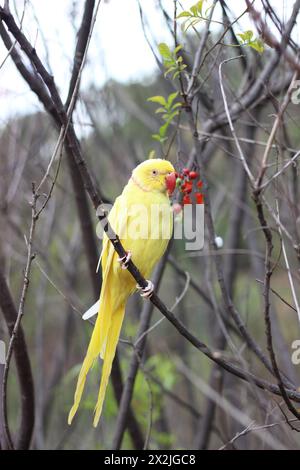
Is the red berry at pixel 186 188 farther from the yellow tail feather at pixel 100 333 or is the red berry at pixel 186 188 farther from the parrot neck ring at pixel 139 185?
the yellow tail feather at pixel 100 333

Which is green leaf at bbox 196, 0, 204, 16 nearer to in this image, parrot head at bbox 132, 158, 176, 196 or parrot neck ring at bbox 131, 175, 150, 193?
parrot head at bbox 132, 158, 176, 196

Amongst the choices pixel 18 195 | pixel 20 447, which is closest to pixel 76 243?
pixel 18 195

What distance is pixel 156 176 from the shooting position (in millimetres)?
2848

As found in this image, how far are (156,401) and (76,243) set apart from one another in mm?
2103

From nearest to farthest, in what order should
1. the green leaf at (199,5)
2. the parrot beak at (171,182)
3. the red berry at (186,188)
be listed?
the green leaf at (199,5) < the red berry at (186,188) < the parrot beak at (171,182)

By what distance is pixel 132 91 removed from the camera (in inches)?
253

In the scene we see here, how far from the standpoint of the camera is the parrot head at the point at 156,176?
2.81 meters

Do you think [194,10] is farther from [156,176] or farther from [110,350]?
[110,350]

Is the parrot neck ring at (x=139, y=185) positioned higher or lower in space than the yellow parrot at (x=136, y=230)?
higher

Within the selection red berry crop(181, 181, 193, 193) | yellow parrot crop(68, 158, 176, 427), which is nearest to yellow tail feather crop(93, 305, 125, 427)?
yellow parrot crop(68, 158, 176, 427)

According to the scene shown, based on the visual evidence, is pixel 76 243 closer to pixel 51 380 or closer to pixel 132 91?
pixel 51 380

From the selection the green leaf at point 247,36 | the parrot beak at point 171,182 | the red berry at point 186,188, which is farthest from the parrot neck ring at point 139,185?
the green leaf at point 247,36

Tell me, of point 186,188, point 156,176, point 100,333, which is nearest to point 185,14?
point 186,188

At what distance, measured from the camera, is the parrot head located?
9.21 feet
